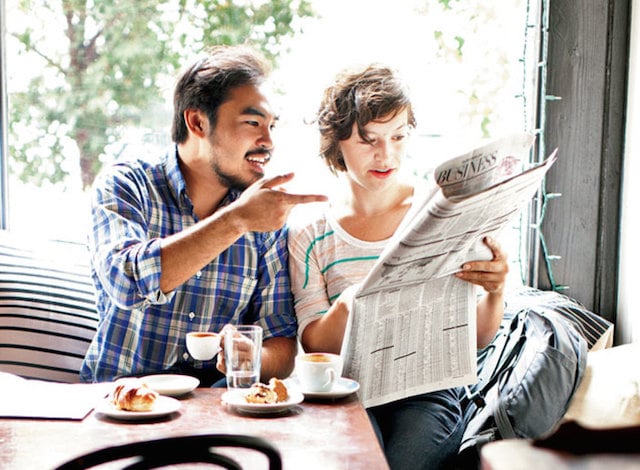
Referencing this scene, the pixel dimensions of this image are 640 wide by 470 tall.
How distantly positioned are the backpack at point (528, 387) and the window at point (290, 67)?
55 centimetres

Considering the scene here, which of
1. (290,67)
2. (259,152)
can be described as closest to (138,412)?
(259,152)

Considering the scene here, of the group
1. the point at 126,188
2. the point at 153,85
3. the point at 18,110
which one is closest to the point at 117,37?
the point at 153,85

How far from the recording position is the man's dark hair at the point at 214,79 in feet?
5.48

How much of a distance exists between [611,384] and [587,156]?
28.5 inches

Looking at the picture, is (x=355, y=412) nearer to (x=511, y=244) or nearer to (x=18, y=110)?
(x=511, y=244)

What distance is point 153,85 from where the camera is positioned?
2137 mm

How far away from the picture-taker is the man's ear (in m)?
1.68

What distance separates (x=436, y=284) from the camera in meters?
1.33

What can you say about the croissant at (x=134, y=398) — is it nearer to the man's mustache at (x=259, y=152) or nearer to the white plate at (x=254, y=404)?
the white plate at (x=254, y=404)

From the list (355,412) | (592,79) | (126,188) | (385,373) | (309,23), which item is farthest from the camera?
(309,23)

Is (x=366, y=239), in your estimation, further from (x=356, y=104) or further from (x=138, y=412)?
(x=138, y=412)

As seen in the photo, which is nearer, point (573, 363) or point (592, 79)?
point (573, 363)

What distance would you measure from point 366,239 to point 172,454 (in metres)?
0.95

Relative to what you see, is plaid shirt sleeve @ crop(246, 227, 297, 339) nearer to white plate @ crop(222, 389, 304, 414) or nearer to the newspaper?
the newspaper
